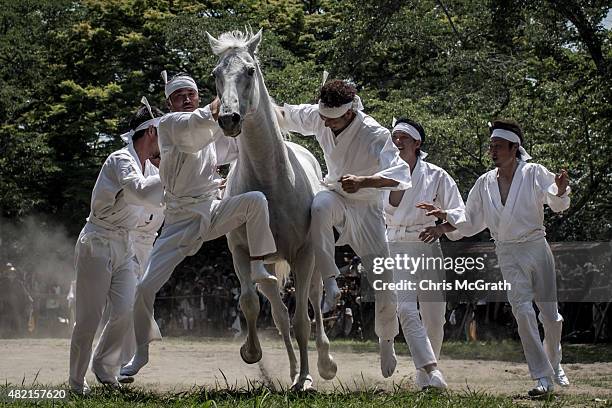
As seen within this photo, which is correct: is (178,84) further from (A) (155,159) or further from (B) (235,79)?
(B) (235,79)

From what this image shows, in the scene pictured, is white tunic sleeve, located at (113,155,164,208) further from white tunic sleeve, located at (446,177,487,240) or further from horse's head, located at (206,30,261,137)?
white tunic sleeve, located at (446,177,487,240)

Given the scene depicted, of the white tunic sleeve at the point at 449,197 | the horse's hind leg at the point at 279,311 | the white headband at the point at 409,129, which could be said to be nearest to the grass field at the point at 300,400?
the horse's hind leg at the point at 279,311

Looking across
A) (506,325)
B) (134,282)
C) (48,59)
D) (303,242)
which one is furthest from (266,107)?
(48,59)

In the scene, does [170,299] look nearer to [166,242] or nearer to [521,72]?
[521,72]

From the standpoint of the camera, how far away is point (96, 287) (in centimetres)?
830

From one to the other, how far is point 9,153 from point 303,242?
19.2m

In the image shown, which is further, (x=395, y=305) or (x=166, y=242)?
(x=395, y=305)

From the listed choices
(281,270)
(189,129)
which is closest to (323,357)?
(281,270)

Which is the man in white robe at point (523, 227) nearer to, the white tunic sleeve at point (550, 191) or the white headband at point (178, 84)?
the white tunic sleeve at point (550, 191)

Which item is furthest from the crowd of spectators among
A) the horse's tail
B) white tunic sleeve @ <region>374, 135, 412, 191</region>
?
white tunic sleeve @ <region>374, 135, 412, 191</region>

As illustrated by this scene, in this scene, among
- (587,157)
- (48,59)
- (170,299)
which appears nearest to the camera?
(587,157)

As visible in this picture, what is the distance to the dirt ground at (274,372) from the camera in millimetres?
9242

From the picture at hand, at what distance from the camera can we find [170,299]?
23.4 m

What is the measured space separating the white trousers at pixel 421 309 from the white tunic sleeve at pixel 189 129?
90.0 inches
